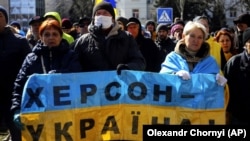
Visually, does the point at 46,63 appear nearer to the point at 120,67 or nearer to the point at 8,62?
the point at 120,67

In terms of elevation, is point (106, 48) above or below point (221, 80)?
above

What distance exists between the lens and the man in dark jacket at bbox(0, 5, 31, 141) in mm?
6059

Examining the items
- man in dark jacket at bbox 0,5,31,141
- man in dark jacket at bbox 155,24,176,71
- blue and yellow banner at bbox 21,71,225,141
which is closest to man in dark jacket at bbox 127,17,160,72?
man in dark jacket at bbox 155,24,176,71

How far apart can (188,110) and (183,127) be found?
722mm

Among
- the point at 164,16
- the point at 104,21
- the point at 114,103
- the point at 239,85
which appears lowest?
the point at 114,103

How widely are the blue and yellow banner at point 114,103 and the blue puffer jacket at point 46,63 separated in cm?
8

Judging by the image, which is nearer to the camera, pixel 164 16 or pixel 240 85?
pixel 240 85

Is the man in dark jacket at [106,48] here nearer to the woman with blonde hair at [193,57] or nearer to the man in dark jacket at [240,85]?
the woman with blonde hair at [193,57]

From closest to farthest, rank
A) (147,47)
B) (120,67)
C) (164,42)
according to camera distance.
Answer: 1. (120,67)
2. (147,47)
3. (164,42)

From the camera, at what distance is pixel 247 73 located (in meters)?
5.55

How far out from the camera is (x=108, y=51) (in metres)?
5.52

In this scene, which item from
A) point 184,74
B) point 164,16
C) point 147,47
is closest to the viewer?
point 184,74

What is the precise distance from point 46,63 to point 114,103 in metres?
0.80

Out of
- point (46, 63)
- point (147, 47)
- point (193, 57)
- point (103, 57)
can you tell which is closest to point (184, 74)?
point (193, 57)
